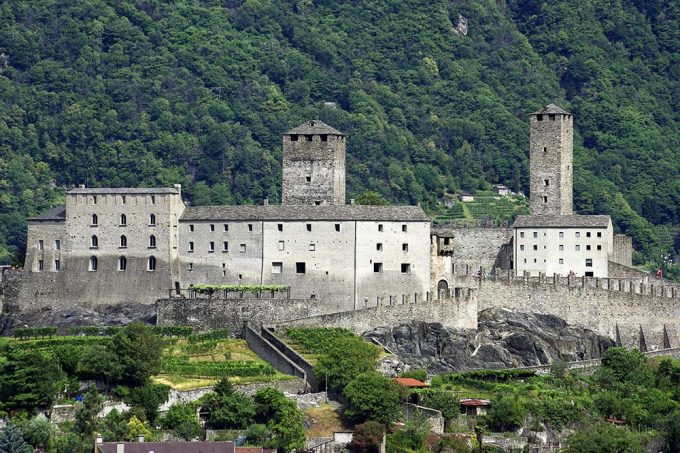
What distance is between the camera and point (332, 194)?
11325 centimetres

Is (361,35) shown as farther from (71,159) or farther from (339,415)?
(339,415)

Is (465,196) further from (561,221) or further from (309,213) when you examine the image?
(309,213)

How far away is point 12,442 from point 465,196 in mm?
78512

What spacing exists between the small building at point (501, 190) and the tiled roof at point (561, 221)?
46.3 meters

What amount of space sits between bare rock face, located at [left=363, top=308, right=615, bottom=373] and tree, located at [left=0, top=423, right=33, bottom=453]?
19.5m

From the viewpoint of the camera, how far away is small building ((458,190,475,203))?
6422 inches

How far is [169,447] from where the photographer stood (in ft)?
292

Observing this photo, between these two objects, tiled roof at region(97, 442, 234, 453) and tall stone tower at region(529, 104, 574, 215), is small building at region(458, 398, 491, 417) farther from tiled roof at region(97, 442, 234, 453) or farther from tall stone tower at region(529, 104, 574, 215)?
tall stone tower at region(529, 104, 574, 215)

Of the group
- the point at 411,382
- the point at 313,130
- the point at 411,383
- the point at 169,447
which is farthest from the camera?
the point at 313,130

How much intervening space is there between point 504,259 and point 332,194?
9.76m

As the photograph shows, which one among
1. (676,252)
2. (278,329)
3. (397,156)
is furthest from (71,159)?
(278,329)

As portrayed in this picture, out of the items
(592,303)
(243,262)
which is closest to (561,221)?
(592,303)

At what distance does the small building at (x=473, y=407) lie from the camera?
97.9m

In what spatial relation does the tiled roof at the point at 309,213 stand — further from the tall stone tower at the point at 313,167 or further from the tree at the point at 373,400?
the tree at the point at 373,400
